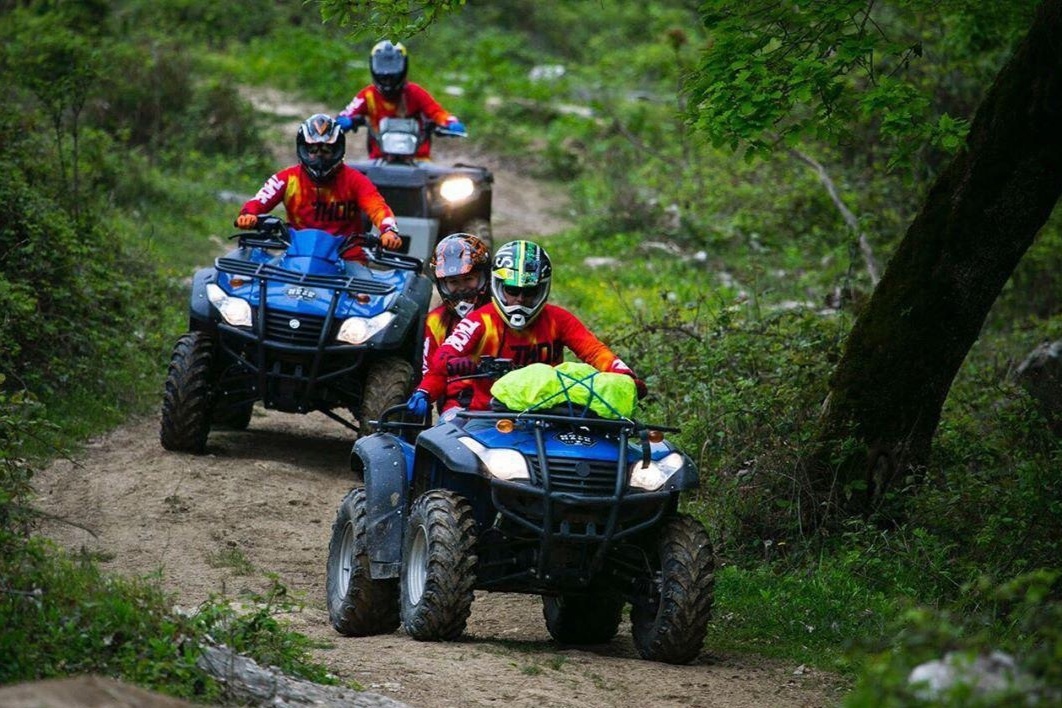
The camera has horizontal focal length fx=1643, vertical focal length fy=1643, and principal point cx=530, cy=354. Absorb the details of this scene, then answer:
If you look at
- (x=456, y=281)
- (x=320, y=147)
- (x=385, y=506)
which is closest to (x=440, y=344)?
(x=456, y=281)

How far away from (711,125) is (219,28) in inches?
878

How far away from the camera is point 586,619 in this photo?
8406mm

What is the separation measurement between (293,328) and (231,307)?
0.48 metres

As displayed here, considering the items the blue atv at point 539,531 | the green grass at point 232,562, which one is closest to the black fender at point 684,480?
the blue atv at point 539,531

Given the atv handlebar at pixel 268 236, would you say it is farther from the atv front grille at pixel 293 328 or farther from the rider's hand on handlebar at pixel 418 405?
the rider's hand on handlebar at pixel 418 405

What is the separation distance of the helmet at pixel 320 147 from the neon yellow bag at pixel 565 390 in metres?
4.81

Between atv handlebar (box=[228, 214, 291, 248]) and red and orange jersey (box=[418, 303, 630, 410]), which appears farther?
atv handlebar (box=[228, 214, 291, 248])

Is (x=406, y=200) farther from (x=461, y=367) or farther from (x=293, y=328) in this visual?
(x=461, y=367)

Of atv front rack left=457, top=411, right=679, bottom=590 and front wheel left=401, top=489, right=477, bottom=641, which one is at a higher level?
atv front rack left=457, top=411, right=679, bottom=590

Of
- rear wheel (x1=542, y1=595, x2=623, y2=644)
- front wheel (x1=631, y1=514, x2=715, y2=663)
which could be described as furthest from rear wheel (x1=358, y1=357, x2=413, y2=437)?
front wheel (x1=631, y1=514, x2=715, y2=663)

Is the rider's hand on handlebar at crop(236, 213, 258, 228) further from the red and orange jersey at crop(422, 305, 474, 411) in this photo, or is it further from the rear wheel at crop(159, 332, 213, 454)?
the red and orange jersey at crop(422, 305, 474, 411)

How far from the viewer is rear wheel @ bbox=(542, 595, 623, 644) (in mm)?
8367

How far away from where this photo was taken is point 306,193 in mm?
12539

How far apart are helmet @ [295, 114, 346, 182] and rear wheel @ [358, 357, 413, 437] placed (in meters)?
1.73
